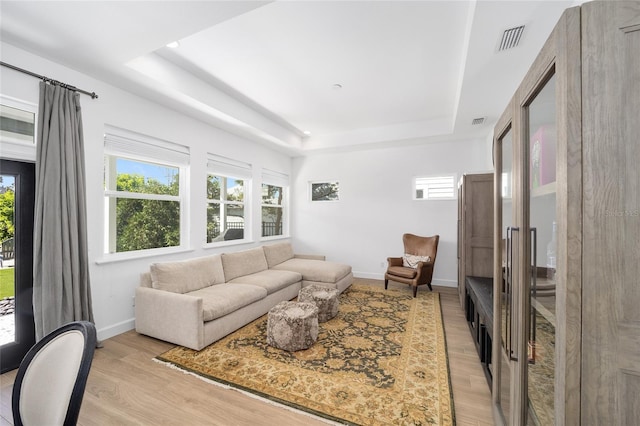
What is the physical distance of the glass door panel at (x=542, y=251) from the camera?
→ 2.85 feet

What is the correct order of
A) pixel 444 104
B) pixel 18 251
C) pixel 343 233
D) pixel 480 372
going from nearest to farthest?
pixel 480 372 → pixel 18 251 → pixel 444 104 → pixel 343 233

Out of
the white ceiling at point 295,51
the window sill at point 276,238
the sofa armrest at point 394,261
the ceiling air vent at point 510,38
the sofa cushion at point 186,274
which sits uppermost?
the white ceiling at point 295,51

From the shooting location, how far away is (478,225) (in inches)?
124

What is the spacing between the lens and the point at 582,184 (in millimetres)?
701

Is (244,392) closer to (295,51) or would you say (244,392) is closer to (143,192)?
(143,192)

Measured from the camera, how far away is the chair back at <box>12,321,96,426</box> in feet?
2.74

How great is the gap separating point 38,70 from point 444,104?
4580 mm

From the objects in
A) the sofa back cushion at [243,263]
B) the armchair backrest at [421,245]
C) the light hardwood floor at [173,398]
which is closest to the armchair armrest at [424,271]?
the armchair backrest at [421,245]

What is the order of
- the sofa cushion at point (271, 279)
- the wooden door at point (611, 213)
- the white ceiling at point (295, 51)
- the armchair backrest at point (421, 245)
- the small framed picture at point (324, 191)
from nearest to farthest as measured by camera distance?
the wooden door at point (611, 213) → the white ceiling at point (295, 51) → the sofa cushion at point (271, 279) → the armchair backrest at point (421, 245) → the small framed picture at point (324, 191)

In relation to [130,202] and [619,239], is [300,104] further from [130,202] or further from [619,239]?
[619,239]

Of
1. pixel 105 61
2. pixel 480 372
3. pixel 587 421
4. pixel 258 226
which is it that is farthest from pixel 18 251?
pixel 480 372

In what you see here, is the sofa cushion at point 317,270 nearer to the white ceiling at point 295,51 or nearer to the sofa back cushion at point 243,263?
the sofa back cushion at point 243,263

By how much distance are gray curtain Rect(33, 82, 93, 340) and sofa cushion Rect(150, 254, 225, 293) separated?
0.58 m

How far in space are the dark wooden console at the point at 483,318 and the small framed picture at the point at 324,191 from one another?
329cm
